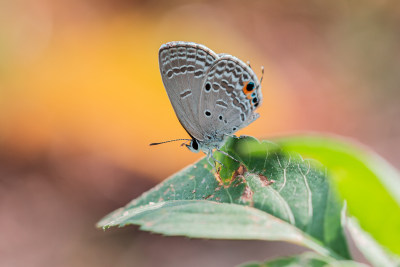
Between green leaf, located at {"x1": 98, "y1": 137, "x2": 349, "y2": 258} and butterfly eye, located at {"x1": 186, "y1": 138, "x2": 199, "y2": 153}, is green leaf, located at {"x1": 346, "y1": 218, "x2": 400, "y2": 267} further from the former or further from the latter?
butterfly eye, located at {"x1": 186, "y1": 138, "x2": 199, "y2": 153}

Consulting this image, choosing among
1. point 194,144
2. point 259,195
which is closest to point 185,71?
point 194,144

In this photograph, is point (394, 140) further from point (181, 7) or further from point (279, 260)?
Answer: point (279, 260)

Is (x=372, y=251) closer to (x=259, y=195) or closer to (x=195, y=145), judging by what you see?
(x=259, y=195)

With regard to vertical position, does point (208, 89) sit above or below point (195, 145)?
above

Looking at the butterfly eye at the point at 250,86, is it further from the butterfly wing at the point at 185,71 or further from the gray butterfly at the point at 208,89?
the butterfly wing at the point at 185,71

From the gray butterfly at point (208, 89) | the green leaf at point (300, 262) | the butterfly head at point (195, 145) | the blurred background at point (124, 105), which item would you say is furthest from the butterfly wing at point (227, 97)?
the blurred background at point (124, 105)

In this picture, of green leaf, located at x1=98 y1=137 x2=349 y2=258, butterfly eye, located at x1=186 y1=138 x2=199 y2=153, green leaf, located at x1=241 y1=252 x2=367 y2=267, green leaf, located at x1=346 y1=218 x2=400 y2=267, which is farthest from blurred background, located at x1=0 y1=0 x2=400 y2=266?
green leaf, located at x1=241 y1=252 x2=367 y2=267

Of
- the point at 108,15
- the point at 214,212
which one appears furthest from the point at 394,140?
the point at 214,212
